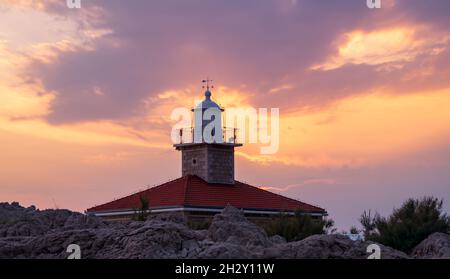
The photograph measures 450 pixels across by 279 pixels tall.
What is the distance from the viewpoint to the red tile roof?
48.2 m

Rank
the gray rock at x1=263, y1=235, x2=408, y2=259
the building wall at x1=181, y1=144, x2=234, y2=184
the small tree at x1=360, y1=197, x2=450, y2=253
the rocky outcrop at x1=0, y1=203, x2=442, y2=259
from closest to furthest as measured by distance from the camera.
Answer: the rocky outcrop at x1=0, y1=203, x2=442, y2=259
the gray rock at x1=263, y1=235, x2=408, y2=259
the small tree at x1=360, y1=197, x2=450, y2=253
the building wall at x1=181, y1=144, x2=234, y2=184

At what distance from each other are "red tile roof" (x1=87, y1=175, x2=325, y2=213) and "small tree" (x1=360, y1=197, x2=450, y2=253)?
63.7 ft

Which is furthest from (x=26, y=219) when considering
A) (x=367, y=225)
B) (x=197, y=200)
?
(x=197, y=200)

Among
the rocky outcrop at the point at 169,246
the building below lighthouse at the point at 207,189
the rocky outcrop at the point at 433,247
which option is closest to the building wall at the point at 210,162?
the building below lighthouse at the point at 207,189

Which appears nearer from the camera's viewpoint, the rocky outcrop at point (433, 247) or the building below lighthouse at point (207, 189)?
the rocky outcrop at point (433, 247)

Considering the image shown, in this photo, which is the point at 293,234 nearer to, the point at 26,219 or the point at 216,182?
the point at 26,219

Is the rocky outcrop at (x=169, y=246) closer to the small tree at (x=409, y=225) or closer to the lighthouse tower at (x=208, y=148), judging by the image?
the small tree at (x=409, y=225)

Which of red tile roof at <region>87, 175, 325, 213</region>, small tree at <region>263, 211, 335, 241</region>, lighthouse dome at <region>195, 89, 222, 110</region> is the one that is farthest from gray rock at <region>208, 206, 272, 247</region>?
lighthouse dome at <region>195, 89, 222, 110</region>

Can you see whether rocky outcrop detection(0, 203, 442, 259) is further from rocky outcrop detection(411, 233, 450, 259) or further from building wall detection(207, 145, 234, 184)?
building wall detection(207, 145, 234, 184)

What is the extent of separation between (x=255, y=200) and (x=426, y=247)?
30230 millimetres

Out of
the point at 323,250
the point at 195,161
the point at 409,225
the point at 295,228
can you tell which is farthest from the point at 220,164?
the point at 323,250

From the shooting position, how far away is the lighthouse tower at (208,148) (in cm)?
5053

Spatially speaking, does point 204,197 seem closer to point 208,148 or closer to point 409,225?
point 208,148

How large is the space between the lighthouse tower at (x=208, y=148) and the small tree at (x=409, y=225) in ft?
71.9
